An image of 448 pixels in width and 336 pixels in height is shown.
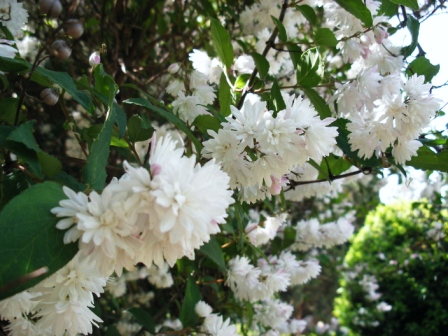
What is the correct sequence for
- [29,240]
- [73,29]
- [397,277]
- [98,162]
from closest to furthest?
[29,240], [98,162], [73,29], [397,277]

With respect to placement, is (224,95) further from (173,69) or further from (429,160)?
(429,160)

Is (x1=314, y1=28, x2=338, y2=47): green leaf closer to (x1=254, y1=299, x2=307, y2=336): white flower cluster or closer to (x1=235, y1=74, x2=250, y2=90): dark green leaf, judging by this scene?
(x1=235, y1=74, x2=250, y2=90): dark green leaf

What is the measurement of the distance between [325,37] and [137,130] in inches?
22.0

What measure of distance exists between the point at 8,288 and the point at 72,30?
44 centimetres

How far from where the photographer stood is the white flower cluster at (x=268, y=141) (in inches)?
28.9

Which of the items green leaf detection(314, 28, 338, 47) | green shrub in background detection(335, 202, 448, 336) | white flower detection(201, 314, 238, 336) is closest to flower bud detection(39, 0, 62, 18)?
green leaf detection(314, 28, 338, 47)

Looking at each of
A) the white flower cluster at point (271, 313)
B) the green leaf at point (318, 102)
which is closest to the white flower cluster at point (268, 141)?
the green leaf at point (318, 102)

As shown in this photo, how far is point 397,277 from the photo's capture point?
14.7ft

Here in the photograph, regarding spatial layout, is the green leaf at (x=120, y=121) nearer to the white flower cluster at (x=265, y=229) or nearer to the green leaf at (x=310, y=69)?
the green leaf at (x=310, y=69)

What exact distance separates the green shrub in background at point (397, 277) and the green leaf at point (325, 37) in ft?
9.51

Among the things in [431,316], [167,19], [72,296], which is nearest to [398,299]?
[431,316]

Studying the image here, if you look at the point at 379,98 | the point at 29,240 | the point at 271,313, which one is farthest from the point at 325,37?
the point at 271,313

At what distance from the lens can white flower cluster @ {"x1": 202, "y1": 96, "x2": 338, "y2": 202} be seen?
0.73m

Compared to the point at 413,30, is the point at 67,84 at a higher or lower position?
lower
